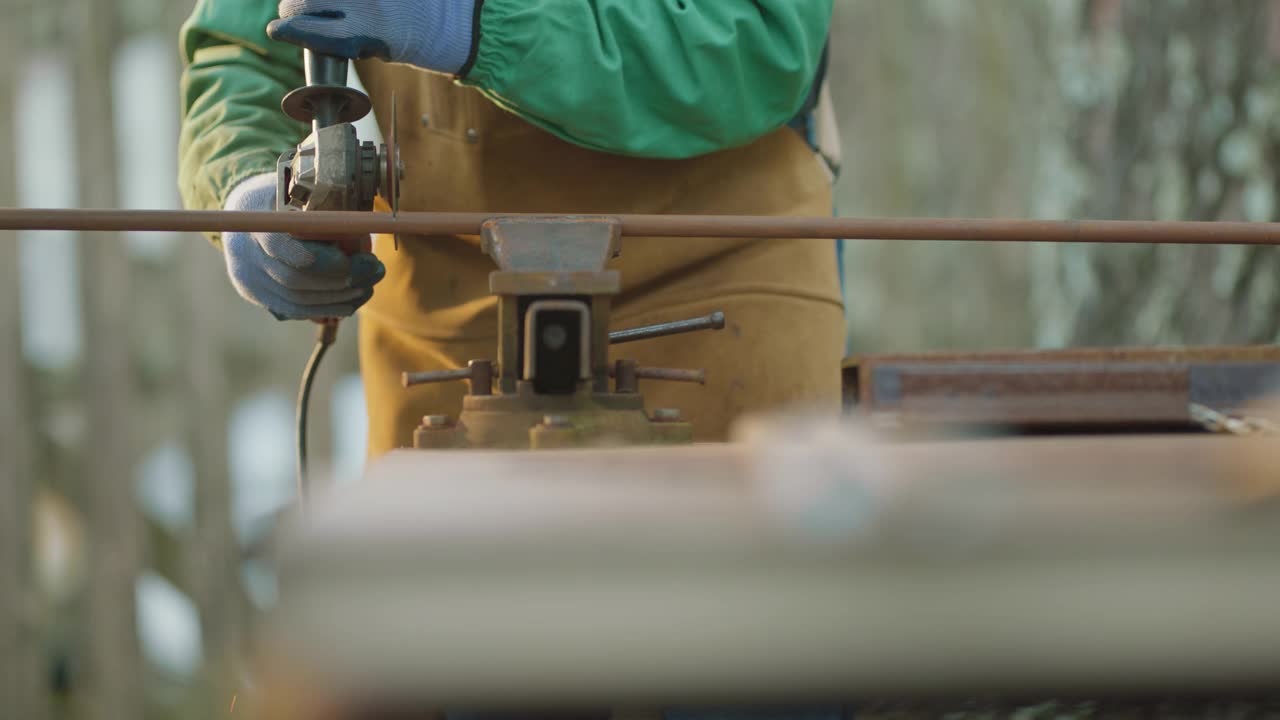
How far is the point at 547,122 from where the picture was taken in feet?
4.02

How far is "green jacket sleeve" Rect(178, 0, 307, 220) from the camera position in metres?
1.38

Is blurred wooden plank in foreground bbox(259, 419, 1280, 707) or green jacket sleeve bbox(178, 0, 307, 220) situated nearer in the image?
blurred wooden plank in foreground bbox(259, 419, 1280, 707)

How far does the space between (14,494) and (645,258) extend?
60.0 inches

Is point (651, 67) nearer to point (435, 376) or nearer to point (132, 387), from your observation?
point (435, 376)

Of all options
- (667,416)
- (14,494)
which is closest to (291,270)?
(667,416)

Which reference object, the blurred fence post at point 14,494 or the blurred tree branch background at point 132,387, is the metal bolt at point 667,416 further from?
the blurred fence post at point 14,494

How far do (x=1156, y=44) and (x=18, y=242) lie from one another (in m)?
2.49

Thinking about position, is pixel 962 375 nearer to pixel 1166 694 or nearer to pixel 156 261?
pixel 1166 694

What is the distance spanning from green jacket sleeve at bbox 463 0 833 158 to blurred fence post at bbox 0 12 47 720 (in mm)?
1512

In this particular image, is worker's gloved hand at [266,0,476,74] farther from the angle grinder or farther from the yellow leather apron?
the yellow leather apron

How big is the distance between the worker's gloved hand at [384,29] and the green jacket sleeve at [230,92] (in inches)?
13.6

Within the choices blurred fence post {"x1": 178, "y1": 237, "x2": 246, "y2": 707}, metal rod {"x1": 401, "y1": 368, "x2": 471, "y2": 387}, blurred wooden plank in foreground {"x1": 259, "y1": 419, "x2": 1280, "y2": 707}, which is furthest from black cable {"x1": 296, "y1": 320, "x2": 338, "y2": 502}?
blurred wooden plank in foreground {"x1": 259, "y1": 419, "x2": 1280, "y2": 707}

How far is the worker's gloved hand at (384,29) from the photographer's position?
1027 millimetres

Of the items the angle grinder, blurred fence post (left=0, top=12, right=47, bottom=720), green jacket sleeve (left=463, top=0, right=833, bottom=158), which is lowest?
blurred fence post (left=0, top=12, right=47, bottom=720)
